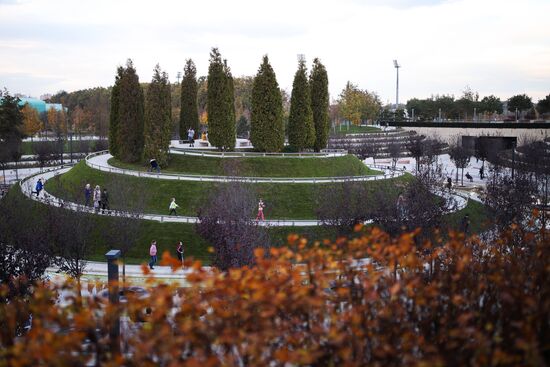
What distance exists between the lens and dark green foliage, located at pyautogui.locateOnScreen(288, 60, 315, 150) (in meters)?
42.7

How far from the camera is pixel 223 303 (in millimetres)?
9914

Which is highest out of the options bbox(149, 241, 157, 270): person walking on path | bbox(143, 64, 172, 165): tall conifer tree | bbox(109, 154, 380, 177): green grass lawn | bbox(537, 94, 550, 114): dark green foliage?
bbox(537, 94, 550, 114): dark green foliage

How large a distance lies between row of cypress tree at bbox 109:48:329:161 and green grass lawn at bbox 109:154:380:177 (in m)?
1.55

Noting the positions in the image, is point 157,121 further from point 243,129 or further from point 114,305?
point 243,129

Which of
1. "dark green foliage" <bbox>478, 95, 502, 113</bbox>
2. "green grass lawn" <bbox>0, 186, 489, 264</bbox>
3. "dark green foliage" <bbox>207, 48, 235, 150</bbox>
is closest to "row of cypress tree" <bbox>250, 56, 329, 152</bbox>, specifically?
"dark green foliage" <bbox>207, 48, 235, 150</bbox>

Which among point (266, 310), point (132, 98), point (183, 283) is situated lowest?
point (183, 283)

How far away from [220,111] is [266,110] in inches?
137

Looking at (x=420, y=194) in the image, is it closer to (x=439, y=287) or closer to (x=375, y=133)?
(x=439, y=287)

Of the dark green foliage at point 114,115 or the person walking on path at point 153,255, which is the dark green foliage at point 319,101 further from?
the person walking on path at point 153,255

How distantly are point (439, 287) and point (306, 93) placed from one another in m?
33.7

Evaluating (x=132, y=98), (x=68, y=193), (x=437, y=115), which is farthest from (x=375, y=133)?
(x=68, y=193)

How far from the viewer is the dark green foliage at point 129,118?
43.2m

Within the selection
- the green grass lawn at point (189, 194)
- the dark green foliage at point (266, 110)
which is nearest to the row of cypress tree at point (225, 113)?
the dark green foliage at point (266, 110)

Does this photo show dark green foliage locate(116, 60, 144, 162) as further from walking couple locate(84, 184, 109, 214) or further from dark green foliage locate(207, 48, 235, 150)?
walking couple locate(84, 184, 109, 214)
